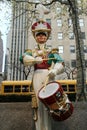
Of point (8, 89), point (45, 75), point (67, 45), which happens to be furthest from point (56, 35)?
point (45, 75)

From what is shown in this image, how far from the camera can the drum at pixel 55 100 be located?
478 cm

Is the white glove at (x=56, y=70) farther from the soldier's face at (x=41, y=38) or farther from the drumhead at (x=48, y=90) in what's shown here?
the soldier's face at (x=41, y=38)

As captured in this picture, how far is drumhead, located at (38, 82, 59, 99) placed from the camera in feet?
15.8

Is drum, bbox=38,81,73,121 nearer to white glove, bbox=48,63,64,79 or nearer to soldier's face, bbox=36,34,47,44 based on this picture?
white glove, bbox=48,63,64,79

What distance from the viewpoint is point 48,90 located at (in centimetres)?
490

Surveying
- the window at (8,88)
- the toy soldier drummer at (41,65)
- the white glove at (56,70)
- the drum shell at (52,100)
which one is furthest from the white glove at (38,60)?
the window at (8,88)

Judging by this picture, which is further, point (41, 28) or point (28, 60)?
point (41, 28)

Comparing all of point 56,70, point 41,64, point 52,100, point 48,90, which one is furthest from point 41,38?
point 52,100

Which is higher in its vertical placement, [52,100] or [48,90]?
[48,90]

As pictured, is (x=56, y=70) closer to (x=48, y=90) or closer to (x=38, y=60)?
(x=38, y=60)

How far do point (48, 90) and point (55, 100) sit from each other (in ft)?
0.74

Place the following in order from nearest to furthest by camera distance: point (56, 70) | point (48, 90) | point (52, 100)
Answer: point (52, 100) → point (48, 90) → point (56, 70)

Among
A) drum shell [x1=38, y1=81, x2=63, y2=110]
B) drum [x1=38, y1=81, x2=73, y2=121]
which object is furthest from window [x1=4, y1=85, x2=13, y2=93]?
drum shell [x1=38, y1=81, x2=63, y2=110]

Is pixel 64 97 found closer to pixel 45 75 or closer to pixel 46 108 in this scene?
pixel 46 108
